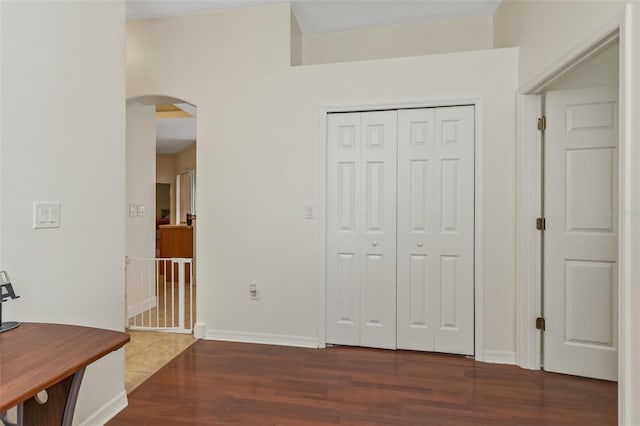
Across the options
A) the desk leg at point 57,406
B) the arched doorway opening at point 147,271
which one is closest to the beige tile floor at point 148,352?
the arched doorway opening at point 147,271

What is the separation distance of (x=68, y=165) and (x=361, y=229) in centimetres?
208

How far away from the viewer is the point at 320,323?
10.4ft

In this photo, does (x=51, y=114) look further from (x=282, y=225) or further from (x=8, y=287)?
(x=282, y=225)

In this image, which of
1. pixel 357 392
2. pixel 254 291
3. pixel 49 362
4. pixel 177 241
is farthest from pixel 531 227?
pixel 177 241

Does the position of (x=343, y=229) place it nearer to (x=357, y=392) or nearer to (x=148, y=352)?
(x=357, y=392)

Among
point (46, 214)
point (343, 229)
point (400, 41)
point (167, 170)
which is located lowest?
point (343, 229)

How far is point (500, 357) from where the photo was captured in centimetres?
286

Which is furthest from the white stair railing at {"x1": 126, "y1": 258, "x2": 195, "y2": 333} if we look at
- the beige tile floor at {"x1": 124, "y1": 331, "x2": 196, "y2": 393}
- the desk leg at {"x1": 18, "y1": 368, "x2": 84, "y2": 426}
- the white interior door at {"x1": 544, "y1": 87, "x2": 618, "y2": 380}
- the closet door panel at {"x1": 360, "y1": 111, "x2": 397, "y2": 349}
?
the white interior door at {"x1": 544, "y1": 87, "x2": 618, "y2": 380}

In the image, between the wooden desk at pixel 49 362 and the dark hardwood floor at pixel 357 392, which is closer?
the wooden desk at pixel 49 362

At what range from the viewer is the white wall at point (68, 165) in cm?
153

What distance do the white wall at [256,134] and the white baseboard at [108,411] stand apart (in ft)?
3.77

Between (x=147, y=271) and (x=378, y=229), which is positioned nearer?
(x=378, y=229)

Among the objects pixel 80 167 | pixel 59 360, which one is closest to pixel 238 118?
pixel 80 167
